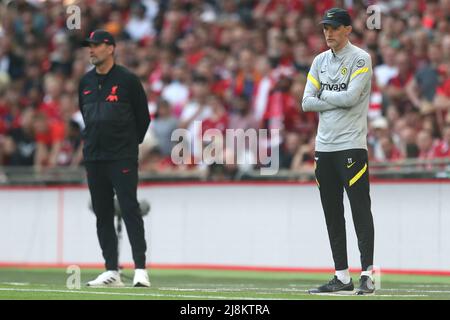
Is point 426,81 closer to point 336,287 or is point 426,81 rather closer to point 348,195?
point 348,195

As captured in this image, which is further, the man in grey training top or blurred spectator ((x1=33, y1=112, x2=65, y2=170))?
blurred spectator ((x1=33, y1=112, x2=65, y2=170))

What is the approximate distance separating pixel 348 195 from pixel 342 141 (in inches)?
19.7

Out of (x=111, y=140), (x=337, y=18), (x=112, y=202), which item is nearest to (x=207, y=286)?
(x=112, y=202)

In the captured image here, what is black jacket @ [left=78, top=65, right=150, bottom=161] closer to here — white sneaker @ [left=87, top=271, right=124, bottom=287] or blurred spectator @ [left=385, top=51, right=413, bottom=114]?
white sneaker @ [left=87, top=271, right=124, bottom=287]

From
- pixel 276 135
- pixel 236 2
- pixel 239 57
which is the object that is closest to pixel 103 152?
pixel 276 135

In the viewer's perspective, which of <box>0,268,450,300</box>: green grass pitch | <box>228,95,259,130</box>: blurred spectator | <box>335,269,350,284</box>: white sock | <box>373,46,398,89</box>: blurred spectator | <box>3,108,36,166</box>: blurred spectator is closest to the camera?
<box>0,268,450,300</box>: green grass pitch

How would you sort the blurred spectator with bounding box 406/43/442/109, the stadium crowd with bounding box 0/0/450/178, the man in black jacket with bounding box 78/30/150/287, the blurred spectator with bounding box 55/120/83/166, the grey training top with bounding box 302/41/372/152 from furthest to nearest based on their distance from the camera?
the blurred spectator with bounding box 55/120/83/166
the stadium crowd with bounding box 0/0/450/178
the blurred spectator with bounding box 406/43/442/109
the man in black jacket with bounding box 78/30/150/287
the grey training top with bounding box 302/41/372/152

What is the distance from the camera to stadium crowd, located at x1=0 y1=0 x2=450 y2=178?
60.8 ft

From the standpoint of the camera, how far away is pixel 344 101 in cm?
1098

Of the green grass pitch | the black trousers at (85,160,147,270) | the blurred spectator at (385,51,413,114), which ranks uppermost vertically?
the blurred spectator at (385,51,413,114)

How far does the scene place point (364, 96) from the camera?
36.6 feet

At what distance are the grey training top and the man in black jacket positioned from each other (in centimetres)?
225

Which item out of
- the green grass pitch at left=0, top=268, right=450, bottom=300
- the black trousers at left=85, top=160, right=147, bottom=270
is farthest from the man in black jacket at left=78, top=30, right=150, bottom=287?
the green grass pitch at left=0, top=268, right=450, bottom=300

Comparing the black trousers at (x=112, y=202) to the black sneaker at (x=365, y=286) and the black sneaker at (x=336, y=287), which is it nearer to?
the black sneaker at (x=336, y=287)
